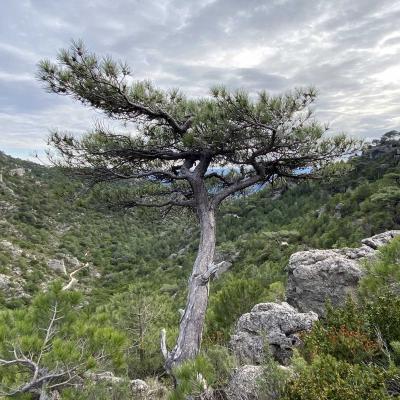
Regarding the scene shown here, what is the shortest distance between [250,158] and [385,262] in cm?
286

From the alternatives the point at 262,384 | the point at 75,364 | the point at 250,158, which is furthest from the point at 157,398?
the point at 250,158

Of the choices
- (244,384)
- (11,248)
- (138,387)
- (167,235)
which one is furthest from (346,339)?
(167,235)

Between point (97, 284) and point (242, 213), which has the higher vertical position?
point (242, 213)

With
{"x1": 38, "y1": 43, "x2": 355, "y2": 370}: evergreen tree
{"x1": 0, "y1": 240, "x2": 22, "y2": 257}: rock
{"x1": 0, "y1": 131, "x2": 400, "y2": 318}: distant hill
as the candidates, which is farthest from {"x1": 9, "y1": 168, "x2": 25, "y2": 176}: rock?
{"x1": 38, "y1": 43, "x2": 355, "y2": 370}: evergreen tree

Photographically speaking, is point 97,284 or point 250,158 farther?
point 97,284

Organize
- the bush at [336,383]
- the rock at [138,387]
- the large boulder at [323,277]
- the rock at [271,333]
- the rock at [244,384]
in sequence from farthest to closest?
1. the large boulder at [323,277]
2. the rock at [271,333]
3. the rock at [138,387]
4. the rock at [244,384]
5. the bush at [336,383]

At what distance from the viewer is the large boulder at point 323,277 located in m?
7.97

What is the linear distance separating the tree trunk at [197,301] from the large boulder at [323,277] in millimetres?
3300

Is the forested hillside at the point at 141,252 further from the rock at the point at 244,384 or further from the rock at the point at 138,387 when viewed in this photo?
the rock at the point at 244,384

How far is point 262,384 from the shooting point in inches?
141

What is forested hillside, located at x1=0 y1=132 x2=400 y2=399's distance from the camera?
495cm

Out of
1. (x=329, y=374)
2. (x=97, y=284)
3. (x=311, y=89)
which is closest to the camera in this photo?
(x=329, y=374)

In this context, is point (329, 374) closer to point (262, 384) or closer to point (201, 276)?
point (262, 384)

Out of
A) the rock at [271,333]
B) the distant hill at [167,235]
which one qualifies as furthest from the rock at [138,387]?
the distant hill at [167,235]
